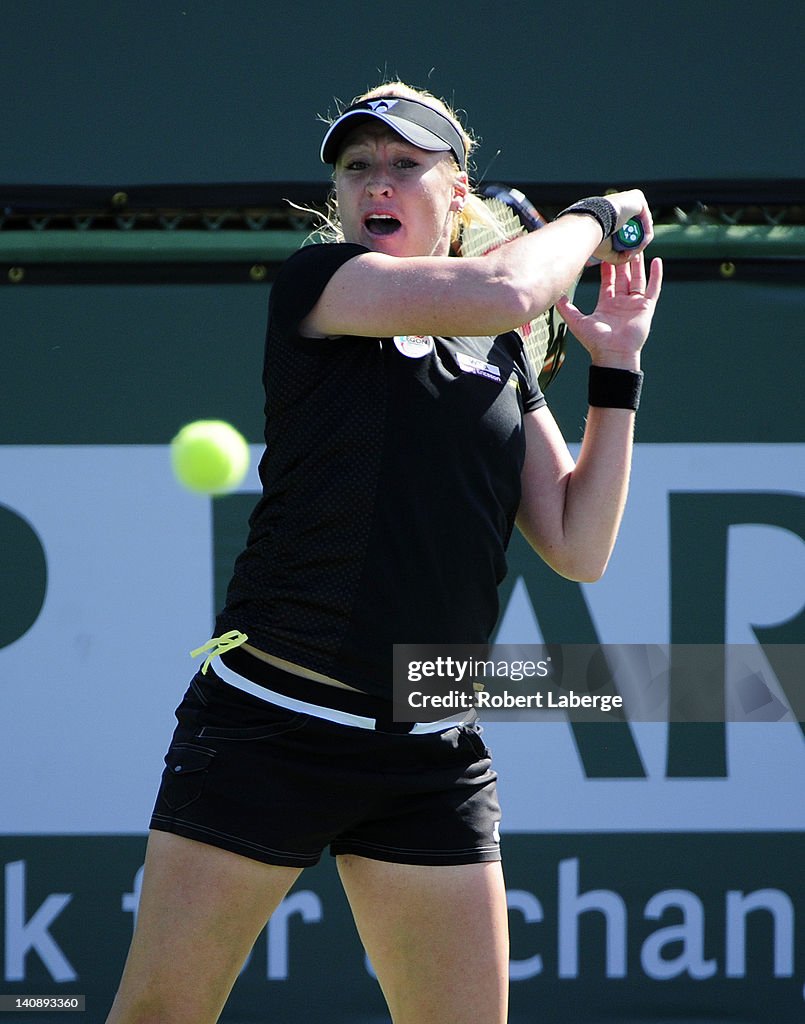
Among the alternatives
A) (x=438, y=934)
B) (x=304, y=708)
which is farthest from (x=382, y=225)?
(x=438, y=934)

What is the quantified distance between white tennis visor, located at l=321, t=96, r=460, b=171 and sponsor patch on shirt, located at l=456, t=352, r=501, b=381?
1.04ft

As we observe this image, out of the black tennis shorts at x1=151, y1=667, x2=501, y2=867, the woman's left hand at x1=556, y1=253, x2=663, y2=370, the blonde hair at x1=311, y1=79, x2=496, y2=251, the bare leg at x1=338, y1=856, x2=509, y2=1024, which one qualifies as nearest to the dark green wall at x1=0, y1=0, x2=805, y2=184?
the blonde hair at x1=311, y1=79, x2=496, y2=251

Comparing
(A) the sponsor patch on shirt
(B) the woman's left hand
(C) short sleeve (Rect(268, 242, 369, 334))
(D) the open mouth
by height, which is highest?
(D) the open mouth

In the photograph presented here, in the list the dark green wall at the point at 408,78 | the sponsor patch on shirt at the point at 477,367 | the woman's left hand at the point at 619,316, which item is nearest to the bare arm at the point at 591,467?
the woman's left hand at the point at 619,316

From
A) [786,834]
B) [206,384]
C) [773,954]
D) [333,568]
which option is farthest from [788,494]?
[333,568]

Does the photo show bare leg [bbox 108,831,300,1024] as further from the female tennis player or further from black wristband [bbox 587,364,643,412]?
black wristband [bbox 587,364,643,412]

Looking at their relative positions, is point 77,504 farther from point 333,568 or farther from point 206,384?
point 333,568

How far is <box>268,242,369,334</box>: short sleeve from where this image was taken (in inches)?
70.5

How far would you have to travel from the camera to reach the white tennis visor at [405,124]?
1.90 m

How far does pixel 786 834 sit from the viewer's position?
301 cm

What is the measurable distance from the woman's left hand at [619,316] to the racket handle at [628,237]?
6 cm

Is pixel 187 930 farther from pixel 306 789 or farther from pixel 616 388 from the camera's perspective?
pixel 616 388

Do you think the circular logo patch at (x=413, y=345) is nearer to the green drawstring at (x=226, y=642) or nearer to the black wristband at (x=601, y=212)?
the black wristband at (x=601, y=212)

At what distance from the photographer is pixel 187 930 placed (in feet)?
5.68
